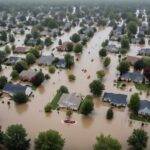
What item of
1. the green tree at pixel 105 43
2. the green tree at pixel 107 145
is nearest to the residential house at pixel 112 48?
the green tree at pixel 105 43

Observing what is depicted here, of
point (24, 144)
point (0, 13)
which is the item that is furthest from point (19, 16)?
point (24, 144)

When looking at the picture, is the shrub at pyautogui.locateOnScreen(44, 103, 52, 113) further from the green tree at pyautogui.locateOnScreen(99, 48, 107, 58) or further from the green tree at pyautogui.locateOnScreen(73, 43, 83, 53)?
the green tree at pyautogui.locateOnScreen(73, 43, 83, 53)

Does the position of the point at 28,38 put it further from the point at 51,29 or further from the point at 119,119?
the point at 119,119

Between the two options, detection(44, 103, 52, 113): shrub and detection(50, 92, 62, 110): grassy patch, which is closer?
detection(44, 103, 52, 113): shrub

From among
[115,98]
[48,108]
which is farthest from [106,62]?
[48,108]

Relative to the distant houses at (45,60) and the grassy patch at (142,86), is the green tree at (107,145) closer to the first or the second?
the grassy patch at (142,86)

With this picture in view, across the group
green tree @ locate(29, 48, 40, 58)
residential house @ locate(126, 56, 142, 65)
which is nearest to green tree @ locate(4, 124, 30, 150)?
green tree @ locate(29, 48, 40, 58)
